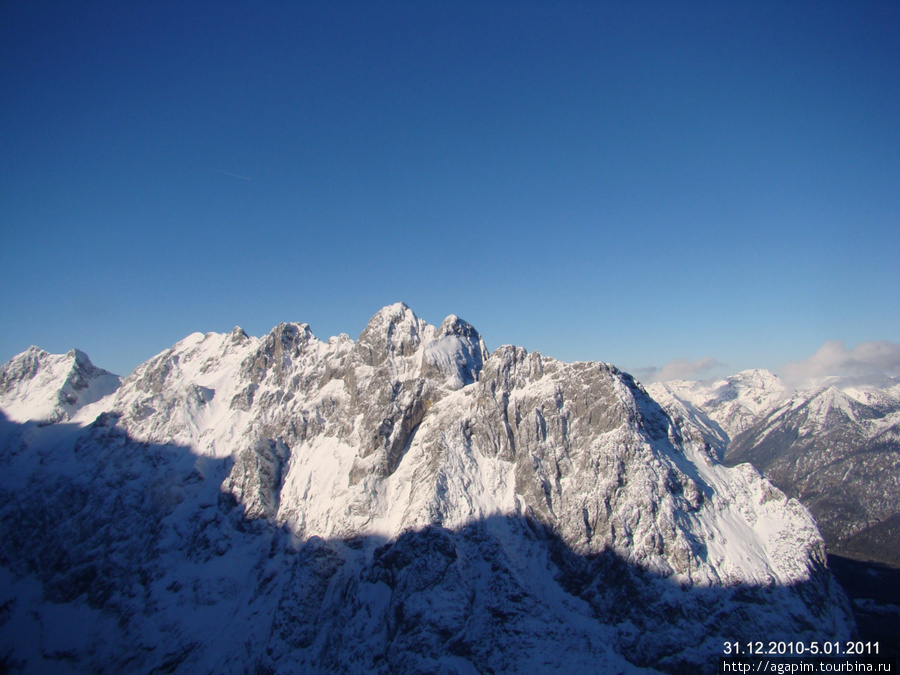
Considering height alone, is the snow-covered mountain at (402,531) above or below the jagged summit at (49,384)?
below

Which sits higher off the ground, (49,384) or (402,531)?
(49,384)

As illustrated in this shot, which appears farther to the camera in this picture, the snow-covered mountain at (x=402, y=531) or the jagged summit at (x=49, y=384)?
the jagged summit at (x=49, y=384)

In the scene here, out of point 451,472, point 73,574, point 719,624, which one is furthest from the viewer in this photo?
point 73,574

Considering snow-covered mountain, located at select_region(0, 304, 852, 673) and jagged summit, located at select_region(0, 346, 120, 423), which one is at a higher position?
jagged summit, located at select_region(0, 346, 120, 423)

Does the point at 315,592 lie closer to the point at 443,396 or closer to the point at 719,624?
the point at 443,396

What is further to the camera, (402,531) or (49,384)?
(49,384)

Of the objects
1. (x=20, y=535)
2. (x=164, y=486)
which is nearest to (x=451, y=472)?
(x=164, y=486)

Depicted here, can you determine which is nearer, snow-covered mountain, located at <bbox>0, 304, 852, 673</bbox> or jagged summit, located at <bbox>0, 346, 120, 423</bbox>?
snow-covered mountain, located at <bbox>0, 304, 852, 673</bbox>

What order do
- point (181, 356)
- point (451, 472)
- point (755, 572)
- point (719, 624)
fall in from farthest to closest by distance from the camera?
1. point (181, 356)
2. point (451, 472)
3. point (755, 572)
4. point (719, 624)
